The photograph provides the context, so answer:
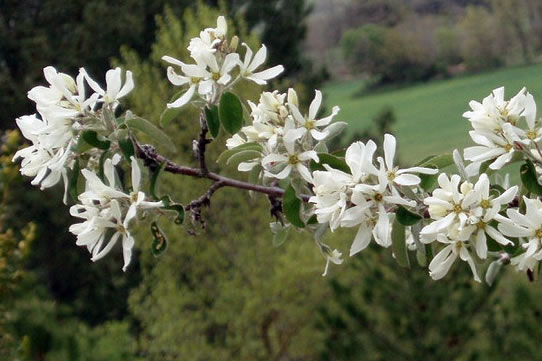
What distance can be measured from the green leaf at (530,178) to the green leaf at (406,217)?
137 millimetres

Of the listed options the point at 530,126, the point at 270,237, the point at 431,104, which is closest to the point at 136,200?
the point at 530,126

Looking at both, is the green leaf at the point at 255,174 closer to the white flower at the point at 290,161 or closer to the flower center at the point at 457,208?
the white flower at the point at 290,161

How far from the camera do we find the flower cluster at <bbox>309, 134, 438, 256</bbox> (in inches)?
35.2

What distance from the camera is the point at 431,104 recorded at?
7523mm

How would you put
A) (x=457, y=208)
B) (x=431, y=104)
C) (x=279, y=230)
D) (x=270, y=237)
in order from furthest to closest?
(x=431, y=104), (x=270, y=237), (x=279, y=230), (x=457, y=208)

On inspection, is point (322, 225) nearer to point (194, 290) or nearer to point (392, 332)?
point (392, 332)

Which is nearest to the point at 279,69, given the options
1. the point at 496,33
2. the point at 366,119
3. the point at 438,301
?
the point at 438,301

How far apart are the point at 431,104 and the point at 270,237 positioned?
1853 millimetres

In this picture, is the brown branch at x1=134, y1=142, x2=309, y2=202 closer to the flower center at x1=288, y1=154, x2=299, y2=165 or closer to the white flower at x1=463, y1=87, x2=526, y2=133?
the flower center at x1=288, y1=154, x2=299, y2=165

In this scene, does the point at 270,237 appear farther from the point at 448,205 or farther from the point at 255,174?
the point at 448,205

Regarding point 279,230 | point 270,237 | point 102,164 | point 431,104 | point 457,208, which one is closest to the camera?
point 457,208

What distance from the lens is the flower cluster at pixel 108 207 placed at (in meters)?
0.94

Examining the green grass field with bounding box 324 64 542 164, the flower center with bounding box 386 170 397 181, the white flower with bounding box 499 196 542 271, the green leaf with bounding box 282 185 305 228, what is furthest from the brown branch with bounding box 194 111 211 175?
the green grass field with bounding box 324 64 542 164

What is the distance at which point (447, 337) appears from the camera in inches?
157
